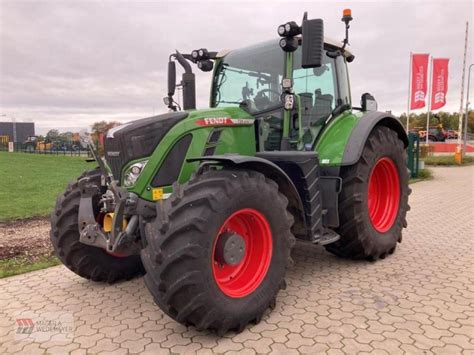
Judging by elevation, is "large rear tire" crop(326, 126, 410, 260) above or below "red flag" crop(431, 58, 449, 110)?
below

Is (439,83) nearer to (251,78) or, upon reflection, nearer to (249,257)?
(251,78)

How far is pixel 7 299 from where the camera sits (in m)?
3.86

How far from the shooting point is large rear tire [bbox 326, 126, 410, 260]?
4.32 m

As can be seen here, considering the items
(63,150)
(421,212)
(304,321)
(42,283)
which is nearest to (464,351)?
(304,321)

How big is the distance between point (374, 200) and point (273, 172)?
2190 mm

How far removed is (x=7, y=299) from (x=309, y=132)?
3.39 m

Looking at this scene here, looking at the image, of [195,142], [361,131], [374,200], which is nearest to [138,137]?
[195,142]

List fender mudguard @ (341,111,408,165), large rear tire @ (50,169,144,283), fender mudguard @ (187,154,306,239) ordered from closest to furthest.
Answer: fender mudguard @ (187,154,306,239) → large rear tire @ (50,169,144,283) → fender mudguard @ (341,111,408,165)

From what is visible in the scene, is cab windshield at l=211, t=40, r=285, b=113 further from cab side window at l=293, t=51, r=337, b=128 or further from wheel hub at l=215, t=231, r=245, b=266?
wheel hub at l=215, t=231, r=245, b=266

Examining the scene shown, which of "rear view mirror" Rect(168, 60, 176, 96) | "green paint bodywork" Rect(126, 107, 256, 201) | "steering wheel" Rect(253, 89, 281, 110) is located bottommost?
"green paint bodywork" Rect(126, 107, 256, 201)

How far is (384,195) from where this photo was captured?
16.9ft

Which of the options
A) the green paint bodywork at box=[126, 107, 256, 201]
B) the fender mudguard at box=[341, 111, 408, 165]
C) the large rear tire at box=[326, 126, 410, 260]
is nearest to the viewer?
the green paint bodywork at box=[126, 107, 256, 201]

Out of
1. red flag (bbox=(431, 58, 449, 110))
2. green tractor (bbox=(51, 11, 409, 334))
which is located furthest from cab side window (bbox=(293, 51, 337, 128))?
red flag (bbox=(431, 58, 449, 110))

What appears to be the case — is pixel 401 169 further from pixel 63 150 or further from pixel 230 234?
pixel 63 150
